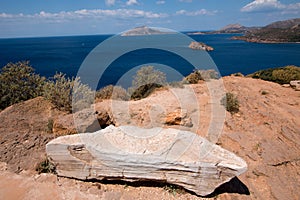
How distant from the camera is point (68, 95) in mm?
8539

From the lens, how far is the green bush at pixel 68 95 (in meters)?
8.29

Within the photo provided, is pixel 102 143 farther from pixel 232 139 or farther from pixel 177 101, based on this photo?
pixel 177 101

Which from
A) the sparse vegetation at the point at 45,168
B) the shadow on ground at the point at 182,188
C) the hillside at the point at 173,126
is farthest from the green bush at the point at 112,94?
the shadow on ground at the point at 182,188

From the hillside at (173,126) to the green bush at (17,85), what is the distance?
7.67ft

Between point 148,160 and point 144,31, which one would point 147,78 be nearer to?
point 144,31

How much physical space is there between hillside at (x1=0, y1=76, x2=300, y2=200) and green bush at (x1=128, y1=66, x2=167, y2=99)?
2524 mm

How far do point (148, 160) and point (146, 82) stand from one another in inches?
367

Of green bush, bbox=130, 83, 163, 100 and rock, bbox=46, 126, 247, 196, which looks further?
green bush, bbox=130, 83, 163, 100

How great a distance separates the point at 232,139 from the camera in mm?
6582

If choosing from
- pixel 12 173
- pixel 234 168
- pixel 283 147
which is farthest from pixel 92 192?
pixel 283 147

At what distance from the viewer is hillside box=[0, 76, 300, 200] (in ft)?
15.0

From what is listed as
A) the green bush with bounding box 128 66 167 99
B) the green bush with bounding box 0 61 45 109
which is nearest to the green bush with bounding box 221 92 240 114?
the green bush with bounding box 128 66 167 99

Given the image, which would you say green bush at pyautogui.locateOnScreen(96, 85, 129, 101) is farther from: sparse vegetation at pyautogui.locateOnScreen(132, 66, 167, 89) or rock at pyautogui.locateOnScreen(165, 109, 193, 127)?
rock at pyautogui.locateOnScreen(165, 109, 193, 127)

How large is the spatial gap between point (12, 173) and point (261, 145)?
22.3ft
